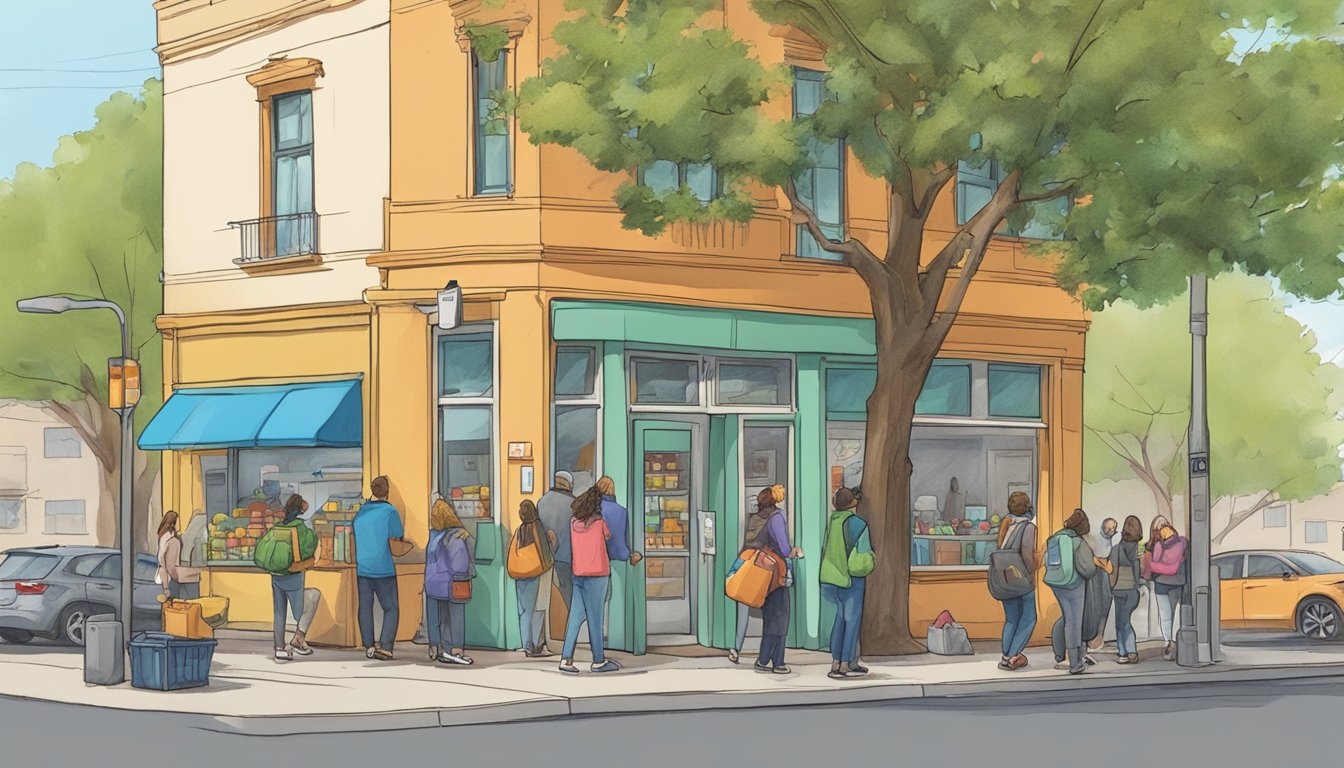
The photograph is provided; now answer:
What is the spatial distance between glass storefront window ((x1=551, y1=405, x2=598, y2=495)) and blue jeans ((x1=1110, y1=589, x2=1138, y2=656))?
237 inches

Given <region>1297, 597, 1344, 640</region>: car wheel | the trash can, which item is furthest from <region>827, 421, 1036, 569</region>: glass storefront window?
the trash can

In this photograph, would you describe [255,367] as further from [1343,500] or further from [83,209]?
[1343,500]

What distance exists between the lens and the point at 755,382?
2009 centimetres

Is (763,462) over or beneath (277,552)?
over

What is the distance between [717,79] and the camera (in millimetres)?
16875

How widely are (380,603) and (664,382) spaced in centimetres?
404

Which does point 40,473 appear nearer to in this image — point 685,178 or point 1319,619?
point 685,178

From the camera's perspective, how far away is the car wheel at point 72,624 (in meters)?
21.6

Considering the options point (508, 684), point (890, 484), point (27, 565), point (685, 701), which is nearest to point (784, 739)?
point (685, 701)

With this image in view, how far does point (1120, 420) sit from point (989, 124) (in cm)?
3762

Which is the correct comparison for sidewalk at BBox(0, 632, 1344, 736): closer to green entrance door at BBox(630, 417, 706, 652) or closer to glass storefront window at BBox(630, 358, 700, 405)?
green entrance door at BBox(630, 417, 706, 652)

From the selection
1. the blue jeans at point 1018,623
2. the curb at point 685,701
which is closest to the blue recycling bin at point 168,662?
the curb at point 685,701

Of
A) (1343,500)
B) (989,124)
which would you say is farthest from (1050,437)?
(1343,500)

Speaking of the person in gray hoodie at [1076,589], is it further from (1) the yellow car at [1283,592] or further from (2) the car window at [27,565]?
(2) the car window at [27,565]
